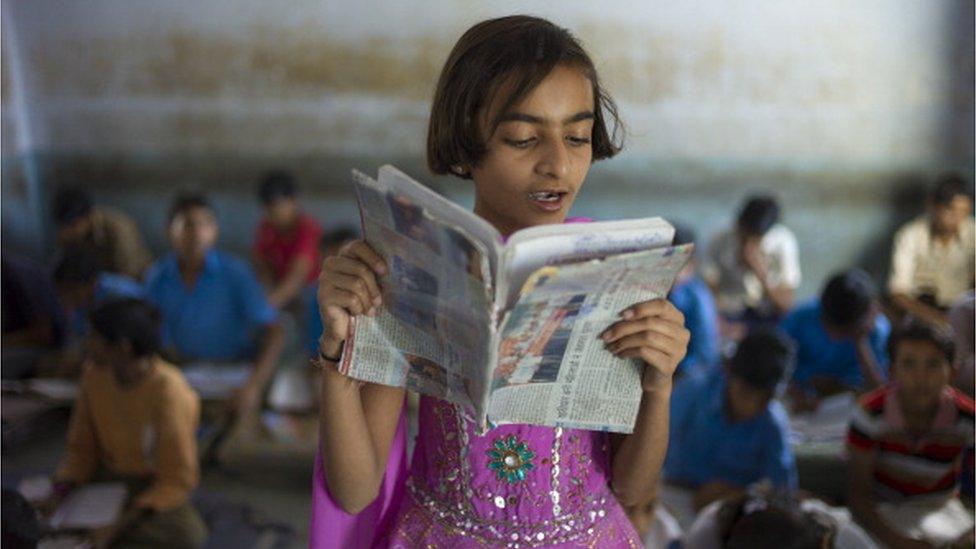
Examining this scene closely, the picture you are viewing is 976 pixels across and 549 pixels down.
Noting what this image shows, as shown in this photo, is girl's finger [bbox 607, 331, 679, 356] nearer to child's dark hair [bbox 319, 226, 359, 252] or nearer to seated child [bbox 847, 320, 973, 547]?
seated child [bbox 847, 320, 973, 547]

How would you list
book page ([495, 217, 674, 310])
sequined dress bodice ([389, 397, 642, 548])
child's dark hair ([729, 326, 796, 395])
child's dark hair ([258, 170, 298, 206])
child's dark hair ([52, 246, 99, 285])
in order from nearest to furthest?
book page ([495, 217, 674, 310]) < sequined dress bodice ([389, 397, 642, 548]) < child's dark hair ([729, 326, 796, 395]) < child's dark hair ([52, 246, 99, 285]) < child's dark hair ([258, 170, 298, 206])

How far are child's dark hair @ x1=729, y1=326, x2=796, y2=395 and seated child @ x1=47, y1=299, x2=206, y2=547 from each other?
58.8 inches

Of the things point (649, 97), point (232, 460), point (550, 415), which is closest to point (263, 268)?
point (232, 460)

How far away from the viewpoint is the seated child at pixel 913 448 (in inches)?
109

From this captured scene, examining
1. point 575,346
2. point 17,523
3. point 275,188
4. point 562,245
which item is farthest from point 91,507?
point 562,245

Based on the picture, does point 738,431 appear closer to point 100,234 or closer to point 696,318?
point 696,318

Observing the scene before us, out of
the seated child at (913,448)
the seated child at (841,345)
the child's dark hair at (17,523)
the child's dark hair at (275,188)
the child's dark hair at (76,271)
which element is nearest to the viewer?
the child's dark hair at (17,523)

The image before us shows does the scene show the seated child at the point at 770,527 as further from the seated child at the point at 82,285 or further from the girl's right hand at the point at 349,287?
the seated child at the point at 82,285

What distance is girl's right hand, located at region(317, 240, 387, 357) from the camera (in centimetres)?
105

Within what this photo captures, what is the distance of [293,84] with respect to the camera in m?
5.12

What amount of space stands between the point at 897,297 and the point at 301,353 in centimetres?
243

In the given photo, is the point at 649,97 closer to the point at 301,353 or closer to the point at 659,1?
the point at 659,1

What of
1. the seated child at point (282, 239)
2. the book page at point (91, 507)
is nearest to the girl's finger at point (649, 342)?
the book page at point (91, 507)

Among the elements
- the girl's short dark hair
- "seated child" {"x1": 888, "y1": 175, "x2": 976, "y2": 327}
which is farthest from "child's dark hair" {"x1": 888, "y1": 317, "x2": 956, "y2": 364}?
the girl's short dark hair
